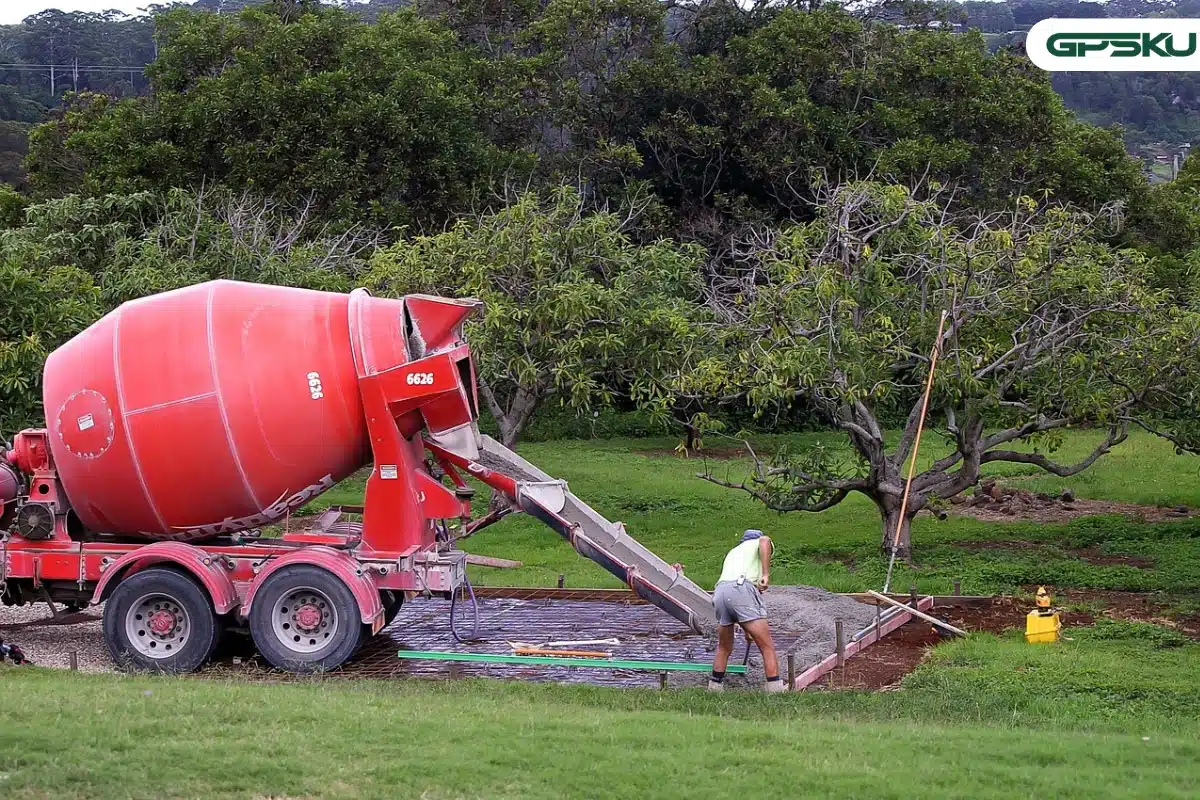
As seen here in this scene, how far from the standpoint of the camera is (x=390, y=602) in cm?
1370

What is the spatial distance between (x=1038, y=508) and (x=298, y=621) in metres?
14.6

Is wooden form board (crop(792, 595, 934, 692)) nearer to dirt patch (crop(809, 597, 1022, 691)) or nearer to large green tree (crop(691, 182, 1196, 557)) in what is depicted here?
dirt patch (crop(809, 597, 1022, 691))

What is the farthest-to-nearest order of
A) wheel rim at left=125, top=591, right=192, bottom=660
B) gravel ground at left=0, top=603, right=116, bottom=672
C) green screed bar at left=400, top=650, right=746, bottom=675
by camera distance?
gravel ground at left=0, top=603, right=116, bottom=672, wheel rim at left=125, top=591, right=192, bottom=660, green screed bar at left=400, top=650, right=746, bottom=675

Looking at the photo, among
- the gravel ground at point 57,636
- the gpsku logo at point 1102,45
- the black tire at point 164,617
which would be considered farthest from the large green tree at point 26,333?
the gpsku logo at point 1102,45

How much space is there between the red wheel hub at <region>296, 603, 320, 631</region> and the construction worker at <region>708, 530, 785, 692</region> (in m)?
3.56

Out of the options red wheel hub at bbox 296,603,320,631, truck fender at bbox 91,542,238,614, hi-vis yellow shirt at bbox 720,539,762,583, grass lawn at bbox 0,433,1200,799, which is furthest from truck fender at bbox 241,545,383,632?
hi-vis yellow shirt at bbox 720,539,762,583

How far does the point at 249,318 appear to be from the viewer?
12820 mm

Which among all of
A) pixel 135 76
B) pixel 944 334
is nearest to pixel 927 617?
pixel 944 334

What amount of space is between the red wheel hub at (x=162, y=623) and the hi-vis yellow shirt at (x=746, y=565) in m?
5.04

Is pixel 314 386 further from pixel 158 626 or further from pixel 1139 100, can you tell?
pixel 1139 100

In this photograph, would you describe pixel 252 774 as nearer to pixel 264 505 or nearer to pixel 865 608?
pixel 264 505

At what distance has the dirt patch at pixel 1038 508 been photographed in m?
22.3

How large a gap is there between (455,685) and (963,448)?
8556 millimetres

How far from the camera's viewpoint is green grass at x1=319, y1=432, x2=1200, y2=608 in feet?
56.7
